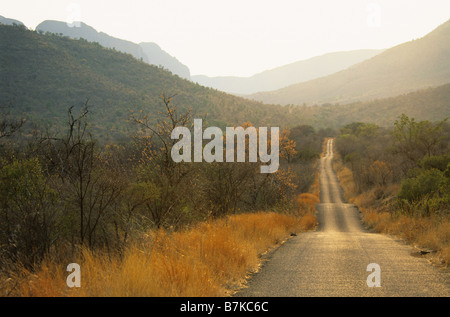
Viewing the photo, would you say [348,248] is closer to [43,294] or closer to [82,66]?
[43,294]

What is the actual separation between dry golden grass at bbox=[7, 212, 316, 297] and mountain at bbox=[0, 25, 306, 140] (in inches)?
1461

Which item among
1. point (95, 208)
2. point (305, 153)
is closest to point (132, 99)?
point (305, 153)

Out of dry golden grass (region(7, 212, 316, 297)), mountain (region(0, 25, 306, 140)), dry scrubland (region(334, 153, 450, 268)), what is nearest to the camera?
dry golden grass (region(7, 212, 316, 297))

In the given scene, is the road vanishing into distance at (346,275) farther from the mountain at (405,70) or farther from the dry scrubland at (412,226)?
the mountain at (405,70)

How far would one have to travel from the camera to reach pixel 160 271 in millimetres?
5996

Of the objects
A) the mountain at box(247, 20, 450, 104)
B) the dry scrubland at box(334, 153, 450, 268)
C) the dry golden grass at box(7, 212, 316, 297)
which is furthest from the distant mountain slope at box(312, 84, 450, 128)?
the dry golden grass at box(7, 212, 316, 297)

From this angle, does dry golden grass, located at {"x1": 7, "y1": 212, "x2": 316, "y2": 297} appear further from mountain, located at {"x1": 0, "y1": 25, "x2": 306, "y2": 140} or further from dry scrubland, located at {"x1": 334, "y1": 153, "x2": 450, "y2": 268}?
mountain, located at {"x1": 0, "y1": 25, "x2": 306, "y2": 140}

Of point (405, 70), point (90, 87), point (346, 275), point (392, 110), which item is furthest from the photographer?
point (405, 70)

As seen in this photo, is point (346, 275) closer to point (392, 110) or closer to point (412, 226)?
point (412, 226)

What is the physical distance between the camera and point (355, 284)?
6.53m

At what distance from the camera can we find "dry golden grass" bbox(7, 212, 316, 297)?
5.23 m

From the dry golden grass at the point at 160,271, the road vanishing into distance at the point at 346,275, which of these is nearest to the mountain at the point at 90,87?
the road vanishing into distance at the point at 346,275


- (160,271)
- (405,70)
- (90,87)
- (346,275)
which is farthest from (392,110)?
(160,271)

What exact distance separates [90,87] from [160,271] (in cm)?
6090
